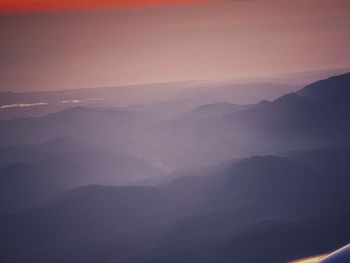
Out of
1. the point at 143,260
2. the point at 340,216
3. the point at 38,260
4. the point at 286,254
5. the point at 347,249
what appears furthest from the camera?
the point at 340,216

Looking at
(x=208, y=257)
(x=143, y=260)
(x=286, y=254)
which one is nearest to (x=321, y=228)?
(x=286, y=254)

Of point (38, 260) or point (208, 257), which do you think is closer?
point (208, 257)

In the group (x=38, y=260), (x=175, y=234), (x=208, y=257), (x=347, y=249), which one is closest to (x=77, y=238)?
(x=38, y=260)

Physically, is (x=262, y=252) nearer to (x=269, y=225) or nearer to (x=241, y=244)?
(x=241, y=244)

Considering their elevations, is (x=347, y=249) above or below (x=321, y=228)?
above

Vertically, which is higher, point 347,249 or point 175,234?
point 347,249

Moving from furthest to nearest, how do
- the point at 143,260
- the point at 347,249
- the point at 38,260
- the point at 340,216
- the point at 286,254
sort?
1. the point at 340,216
2. the point at 38,260
3. the point at 143,260
4. the point at 286,254
5. the point at 347,249

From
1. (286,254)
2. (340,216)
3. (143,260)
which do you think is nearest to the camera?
(286,254)

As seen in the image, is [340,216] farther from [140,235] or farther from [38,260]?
[38,260]

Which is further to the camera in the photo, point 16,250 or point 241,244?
point 16,250
